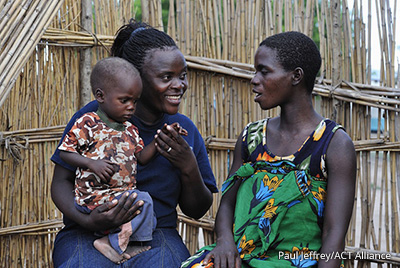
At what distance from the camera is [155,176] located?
2.78 m

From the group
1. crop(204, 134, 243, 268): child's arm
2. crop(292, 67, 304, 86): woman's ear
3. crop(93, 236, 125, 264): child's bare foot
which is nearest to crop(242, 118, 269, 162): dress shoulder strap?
crop(204, 134, 243, 268): child's arm

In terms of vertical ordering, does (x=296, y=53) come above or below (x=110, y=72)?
above

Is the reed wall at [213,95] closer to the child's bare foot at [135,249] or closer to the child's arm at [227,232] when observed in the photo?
the child's arm at [227,232]

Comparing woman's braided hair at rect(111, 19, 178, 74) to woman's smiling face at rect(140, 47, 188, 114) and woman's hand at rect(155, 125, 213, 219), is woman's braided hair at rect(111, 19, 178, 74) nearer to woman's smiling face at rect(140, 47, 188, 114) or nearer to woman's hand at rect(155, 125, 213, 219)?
woman's smiling face at rect(140, 47, 188, 114)

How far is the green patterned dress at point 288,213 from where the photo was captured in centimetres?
243

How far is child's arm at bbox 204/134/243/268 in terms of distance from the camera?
2.44 m

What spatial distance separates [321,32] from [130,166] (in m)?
1.70

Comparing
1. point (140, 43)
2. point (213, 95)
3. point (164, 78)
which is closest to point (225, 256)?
point (164, 78)

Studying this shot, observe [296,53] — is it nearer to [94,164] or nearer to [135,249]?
[94,164]

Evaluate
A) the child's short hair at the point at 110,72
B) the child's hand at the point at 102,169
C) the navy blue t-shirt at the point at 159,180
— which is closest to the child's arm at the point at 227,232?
the navy blue t-shirt at the point at 159,180

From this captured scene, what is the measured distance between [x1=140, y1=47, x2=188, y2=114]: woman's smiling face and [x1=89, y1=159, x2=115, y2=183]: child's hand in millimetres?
432

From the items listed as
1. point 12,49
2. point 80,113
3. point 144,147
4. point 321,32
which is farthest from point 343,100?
point 12,49

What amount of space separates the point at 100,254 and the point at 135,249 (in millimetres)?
159

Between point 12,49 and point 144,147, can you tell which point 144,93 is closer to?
point 144,147
